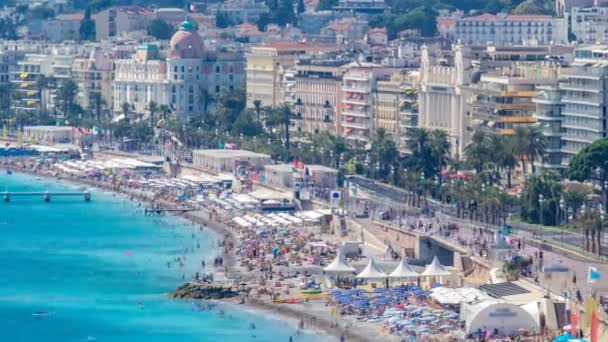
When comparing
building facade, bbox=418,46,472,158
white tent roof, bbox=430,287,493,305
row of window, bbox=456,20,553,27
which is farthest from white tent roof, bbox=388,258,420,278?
row of window, bbox=456,20,553,27

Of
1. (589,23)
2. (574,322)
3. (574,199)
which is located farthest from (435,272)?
(589,23)

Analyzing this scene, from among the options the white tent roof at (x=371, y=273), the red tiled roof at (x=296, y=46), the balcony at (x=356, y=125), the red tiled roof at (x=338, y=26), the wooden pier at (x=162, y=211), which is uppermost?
the red tiled roof at (x=296, y=46)

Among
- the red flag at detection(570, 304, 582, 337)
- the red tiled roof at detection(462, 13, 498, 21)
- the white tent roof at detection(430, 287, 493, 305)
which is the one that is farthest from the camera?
the red tiled roof at detection(462, 13, 498, 21)

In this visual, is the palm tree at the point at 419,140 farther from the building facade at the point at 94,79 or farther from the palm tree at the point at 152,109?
the building facade at the point at 94,79

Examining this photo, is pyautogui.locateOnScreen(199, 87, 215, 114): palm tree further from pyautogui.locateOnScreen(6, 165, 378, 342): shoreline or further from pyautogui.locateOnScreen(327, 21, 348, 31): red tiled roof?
pyautogui.locateOnScreen(6, 165, 378, 342): shoreline

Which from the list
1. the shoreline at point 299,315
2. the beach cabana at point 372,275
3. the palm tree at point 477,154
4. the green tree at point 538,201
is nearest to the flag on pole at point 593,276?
the shoreline at point 299,315

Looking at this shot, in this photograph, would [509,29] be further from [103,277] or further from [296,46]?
[103,277]

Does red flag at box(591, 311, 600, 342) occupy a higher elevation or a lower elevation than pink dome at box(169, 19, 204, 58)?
lower
